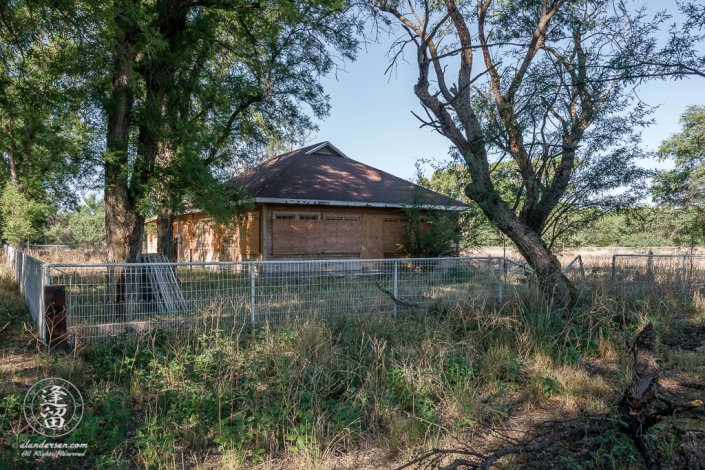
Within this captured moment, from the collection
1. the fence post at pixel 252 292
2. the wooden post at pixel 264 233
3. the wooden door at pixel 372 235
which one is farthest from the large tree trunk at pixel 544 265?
the wooden post at pixel 264 233

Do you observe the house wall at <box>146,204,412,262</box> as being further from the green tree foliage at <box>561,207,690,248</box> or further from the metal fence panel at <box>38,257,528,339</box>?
the green tree foliage at <box>561,207,690,248</box>

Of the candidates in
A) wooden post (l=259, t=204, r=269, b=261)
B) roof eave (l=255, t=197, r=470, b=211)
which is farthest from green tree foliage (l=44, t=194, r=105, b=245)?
roof eave (l=255, t=197, r=470, b=211)

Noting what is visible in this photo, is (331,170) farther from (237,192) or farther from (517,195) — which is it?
(517,195)

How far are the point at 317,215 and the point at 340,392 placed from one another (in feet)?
39.7

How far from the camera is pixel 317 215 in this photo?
16.0 metres

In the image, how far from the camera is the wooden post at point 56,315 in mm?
5047

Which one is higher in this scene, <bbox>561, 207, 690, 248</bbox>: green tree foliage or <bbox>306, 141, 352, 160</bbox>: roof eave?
<bbox>306, 141, 352, 160</bbox>: roof eave

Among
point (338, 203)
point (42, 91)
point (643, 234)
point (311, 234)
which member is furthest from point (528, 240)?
point (643, 234)

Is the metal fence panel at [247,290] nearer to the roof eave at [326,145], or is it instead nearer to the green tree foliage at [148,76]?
the green tree foliage at [148,76]

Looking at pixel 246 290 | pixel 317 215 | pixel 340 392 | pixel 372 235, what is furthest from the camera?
pixel 372 235

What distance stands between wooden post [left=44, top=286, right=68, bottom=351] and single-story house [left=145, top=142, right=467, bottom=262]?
888cm

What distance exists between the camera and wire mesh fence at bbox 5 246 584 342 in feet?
18.3

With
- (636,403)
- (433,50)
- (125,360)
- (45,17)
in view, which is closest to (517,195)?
(433,50)

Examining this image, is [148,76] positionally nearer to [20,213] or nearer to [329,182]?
[329,182]
